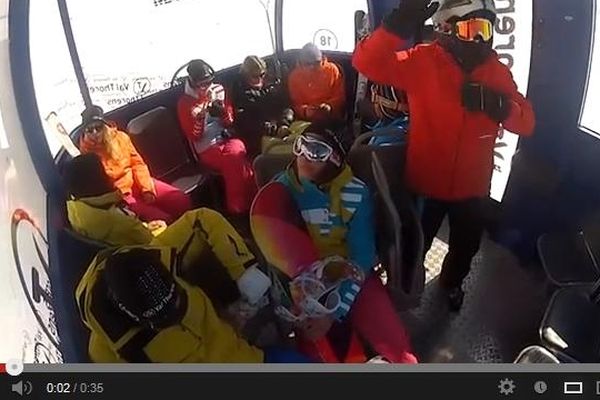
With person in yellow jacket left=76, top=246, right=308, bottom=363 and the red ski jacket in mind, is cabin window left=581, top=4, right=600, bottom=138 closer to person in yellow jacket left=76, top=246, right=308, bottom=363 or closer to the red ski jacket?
the red ski jacket

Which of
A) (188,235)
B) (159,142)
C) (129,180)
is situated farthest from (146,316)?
(159,142)

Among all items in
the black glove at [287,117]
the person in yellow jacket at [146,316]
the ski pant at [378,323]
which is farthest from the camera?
A: the black glove at [287,117]

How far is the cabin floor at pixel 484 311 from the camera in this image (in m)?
1.34

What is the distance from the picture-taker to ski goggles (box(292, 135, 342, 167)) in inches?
52.7

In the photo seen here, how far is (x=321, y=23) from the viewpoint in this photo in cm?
145

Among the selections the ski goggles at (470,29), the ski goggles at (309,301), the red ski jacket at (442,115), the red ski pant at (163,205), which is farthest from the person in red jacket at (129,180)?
the ski goggles at (470,29)

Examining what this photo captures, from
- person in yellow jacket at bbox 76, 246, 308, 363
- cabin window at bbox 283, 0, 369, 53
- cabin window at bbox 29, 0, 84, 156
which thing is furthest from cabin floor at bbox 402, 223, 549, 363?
cabin window at bbox 29, 0, 84, 156

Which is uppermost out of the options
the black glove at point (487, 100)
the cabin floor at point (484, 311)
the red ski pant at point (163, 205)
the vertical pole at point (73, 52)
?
the vertical pole at point (73, 52)

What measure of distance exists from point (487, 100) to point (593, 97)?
0.24 m

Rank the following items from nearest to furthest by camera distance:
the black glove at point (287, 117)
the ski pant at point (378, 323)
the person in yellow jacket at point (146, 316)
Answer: the person in yellow jacket at point (146, 316), the ski pant at point (378, 323), the black glove at point (287, 117)

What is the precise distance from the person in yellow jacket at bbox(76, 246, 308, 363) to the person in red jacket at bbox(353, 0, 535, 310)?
328mm

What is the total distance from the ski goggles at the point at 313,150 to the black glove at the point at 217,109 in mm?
220

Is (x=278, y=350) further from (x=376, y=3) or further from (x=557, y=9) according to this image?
(x=557, y=9)

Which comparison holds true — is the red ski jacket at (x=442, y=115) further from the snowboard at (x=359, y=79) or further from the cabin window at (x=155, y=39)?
the cabin window at (x=155, y=39)
